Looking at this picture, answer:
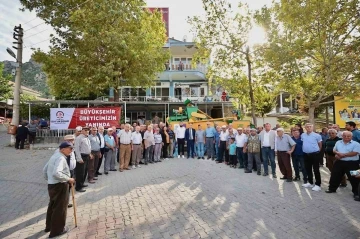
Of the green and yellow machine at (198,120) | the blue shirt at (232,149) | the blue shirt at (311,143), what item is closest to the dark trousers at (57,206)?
the blue shirt at (311,143)

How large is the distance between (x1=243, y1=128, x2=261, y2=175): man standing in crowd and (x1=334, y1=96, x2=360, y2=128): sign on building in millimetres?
8745

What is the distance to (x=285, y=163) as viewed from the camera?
7.02m

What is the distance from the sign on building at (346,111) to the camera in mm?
13531

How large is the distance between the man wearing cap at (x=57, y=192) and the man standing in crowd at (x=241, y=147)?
6.28 m

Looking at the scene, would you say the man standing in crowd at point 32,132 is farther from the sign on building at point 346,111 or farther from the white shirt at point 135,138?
the sign on building at point 346,111

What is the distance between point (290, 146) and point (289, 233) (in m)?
3.76

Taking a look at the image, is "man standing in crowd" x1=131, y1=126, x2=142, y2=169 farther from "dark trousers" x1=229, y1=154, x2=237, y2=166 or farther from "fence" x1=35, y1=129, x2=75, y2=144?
"fence" x1=35, y1=129, x2=75, y2=144

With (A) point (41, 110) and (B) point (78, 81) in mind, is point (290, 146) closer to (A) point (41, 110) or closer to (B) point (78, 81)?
(B) point (78, 81)

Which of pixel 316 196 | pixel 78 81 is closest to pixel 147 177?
pixel 316 196

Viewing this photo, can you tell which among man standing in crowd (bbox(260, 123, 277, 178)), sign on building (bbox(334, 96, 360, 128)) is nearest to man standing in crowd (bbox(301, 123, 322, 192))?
man standing in crowd (bbox(260, 123, 277, 178))

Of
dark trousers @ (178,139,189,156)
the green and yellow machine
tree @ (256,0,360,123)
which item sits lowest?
dark trousers @ (178,139,189,156)

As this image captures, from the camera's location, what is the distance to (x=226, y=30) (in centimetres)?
1379

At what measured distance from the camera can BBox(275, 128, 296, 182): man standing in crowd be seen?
696 centimetres

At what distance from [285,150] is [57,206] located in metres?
6.29
